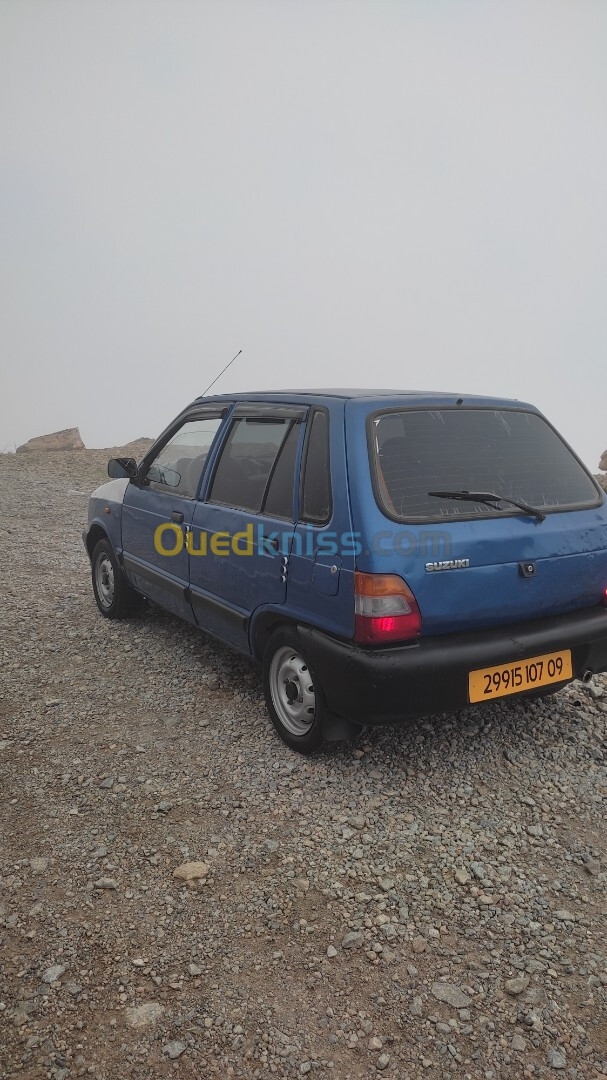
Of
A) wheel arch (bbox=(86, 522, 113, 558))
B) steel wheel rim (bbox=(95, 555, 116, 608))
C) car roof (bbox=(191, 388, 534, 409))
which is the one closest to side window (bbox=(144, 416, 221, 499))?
car roof (bbox=(191, 388, 534, 409))

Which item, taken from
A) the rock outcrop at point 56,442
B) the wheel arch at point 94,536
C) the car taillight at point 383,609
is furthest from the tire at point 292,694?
the rock outcrop at point 56,442

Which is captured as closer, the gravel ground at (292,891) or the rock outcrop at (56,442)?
the gravel ground at (292,891)

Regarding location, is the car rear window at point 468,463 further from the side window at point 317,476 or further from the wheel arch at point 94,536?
the wheel arch at point 94,536

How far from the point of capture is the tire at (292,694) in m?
3.41

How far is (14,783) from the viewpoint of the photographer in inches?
136

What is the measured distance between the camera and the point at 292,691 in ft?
11.8

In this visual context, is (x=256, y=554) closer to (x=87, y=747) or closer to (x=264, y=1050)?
(x=87, y=747)

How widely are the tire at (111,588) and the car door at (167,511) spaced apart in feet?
0.81

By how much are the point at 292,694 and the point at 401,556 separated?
41.2 inches

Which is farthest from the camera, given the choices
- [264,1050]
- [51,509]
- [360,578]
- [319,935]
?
[51,509]

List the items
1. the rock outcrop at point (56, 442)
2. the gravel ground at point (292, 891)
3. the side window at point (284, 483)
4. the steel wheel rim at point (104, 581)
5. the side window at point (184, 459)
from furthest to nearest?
1. the rock outcrop at point (56, 442)
2. the steel wheel rim at point (104, 581)
3. the side window at point (184, 459)
4. the side window at point (284, 483)
5. the gravel ground at point (292, 891)

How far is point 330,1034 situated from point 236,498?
259cm

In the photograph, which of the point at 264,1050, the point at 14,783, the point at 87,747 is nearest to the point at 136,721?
the point at 87,747

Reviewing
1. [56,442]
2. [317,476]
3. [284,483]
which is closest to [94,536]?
[284,483]
